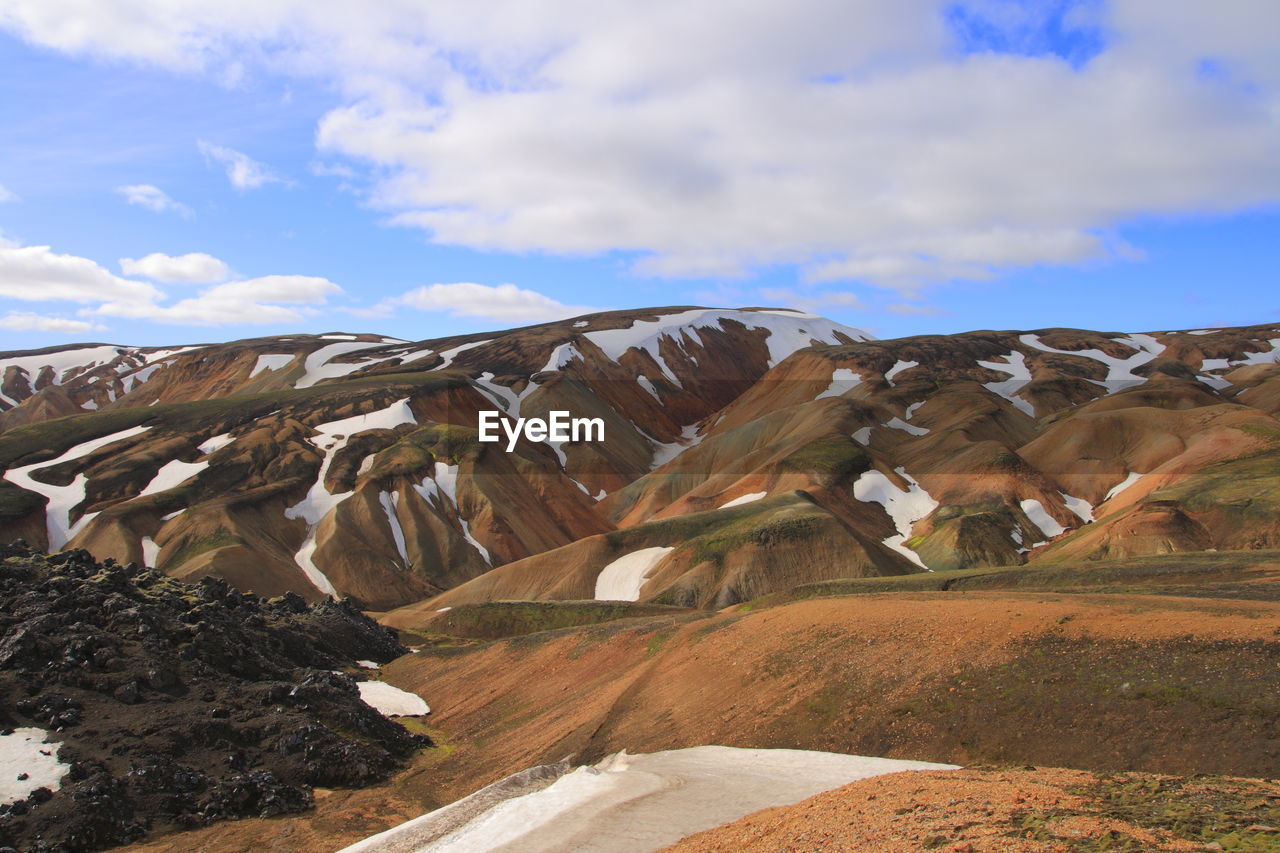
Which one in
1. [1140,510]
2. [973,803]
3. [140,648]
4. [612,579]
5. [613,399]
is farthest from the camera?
[613,399]

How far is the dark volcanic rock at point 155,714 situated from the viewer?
23906mm

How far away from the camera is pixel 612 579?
7231 cm

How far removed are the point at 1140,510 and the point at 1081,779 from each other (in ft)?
190

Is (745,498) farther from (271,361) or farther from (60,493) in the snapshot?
(271,361)

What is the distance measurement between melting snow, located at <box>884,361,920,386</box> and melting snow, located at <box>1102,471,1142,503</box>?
187 ft

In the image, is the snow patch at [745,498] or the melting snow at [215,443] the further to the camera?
the melting snow at [215,443]

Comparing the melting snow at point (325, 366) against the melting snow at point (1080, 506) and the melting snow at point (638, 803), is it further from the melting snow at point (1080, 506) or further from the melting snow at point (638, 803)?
the melting snow at point (638, 803)

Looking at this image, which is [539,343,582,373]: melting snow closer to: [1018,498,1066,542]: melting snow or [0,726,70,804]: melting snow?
[1018,498,1066,542]: melting snow

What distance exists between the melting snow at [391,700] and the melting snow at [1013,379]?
4718 inches

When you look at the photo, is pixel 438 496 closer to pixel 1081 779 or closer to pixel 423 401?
pixel 423 401

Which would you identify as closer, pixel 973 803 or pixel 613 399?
pixel 973 803

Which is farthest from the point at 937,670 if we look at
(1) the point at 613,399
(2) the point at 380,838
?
(1) the point at 613,399

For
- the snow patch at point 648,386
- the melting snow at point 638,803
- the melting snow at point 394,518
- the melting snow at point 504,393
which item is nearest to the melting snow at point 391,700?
the melting snow at point 638,803

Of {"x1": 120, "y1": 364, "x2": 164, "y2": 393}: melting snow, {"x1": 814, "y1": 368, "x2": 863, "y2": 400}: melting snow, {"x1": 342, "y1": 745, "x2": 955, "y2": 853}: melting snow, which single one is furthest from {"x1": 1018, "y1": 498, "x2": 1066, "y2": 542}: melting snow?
{"x1": 120, "y1": 364, "x2": 164, "y2": 393}: melting snow
